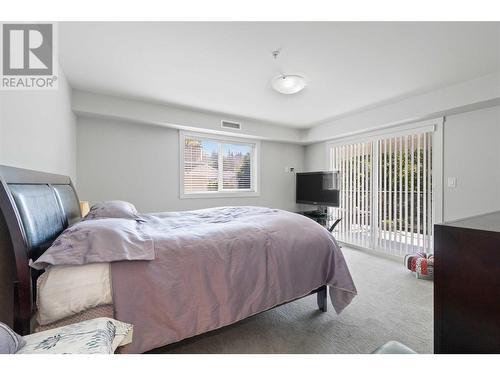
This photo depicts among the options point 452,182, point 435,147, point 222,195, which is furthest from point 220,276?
point 435,147

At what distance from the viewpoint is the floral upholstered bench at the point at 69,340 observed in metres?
0.77

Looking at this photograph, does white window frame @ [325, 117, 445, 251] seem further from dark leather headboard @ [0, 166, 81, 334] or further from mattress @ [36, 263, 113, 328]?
dark leather headboard @ [0, 166, 81, 334]

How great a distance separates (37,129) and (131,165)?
1.67 m

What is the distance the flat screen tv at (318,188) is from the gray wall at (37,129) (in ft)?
12.9

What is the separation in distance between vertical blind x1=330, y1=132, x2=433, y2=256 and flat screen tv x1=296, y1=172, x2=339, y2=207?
1.52 feet

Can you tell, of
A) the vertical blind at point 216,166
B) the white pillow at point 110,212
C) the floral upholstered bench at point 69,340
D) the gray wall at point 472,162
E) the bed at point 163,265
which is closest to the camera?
the floral upholstered bench at point 69,340

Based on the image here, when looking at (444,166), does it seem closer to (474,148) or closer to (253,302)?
(474,148)

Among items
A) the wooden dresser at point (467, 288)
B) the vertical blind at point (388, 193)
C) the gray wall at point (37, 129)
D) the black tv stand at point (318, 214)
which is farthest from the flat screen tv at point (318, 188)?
the gray wall at point (37, 129)

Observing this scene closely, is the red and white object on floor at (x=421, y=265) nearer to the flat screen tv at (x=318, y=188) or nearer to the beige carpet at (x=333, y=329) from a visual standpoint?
the beige carpet at (x=333, y=329)

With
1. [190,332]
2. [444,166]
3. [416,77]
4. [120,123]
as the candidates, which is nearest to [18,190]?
[190,332]

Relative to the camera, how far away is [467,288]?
0.89m

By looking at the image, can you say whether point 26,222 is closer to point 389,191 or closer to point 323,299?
point 323,299

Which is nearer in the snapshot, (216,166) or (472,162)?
(472,162)

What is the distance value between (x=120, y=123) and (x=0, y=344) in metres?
3.22
